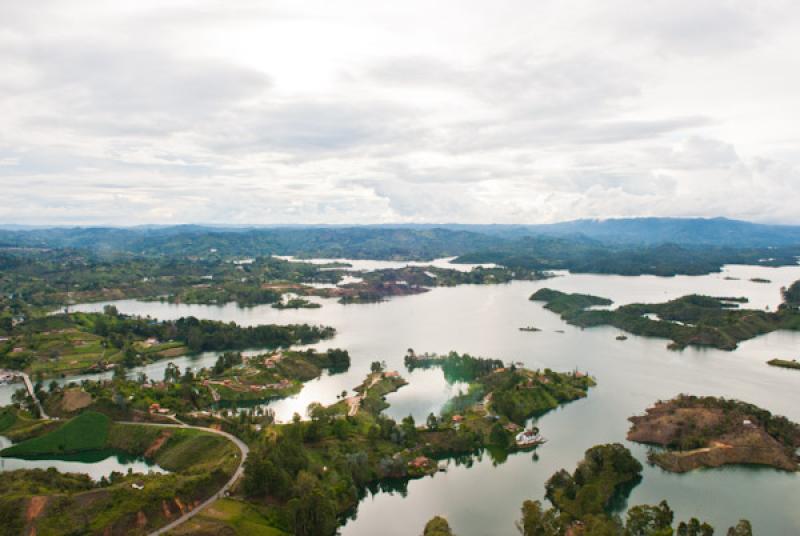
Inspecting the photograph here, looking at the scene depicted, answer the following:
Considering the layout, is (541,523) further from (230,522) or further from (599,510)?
(230,522)

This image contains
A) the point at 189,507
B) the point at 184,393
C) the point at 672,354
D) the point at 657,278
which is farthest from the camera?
the point at 657,278

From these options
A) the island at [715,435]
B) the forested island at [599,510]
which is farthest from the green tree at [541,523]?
the island at [715,435]

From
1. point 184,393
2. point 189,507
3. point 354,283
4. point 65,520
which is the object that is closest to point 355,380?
point 184,393

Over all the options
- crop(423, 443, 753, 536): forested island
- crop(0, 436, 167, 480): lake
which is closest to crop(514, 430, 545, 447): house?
crop(423, 443, 753, 536): forested island

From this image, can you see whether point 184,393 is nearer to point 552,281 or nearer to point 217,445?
point 217,445

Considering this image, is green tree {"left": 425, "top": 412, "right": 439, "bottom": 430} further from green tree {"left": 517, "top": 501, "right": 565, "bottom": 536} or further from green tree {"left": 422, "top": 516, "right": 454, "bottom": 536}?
green tree {"left": 517, "top": 501, "right": 565, "bottom": 536}

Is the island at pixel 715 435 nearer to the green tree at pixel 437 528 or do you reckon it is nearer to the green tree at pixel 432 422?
the green tree at pixel 432 422

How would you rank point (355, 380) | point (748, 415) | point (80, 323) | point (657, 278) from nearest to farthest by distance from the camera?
point (748, 415) < point (355, 380) < point (80, 323) < point (657, 278)
